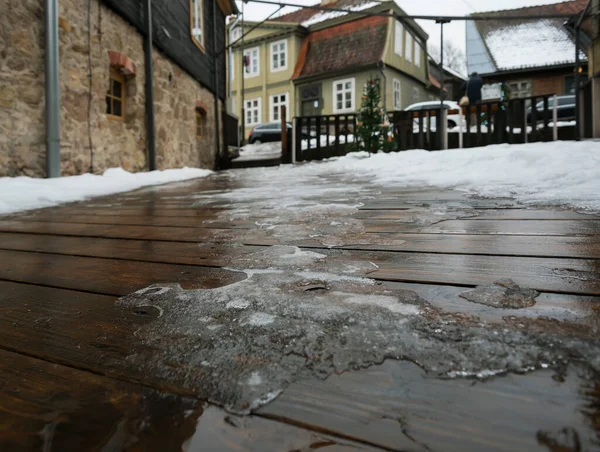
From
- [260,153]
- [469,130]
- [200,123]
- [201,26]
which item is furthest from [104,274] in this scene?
[260,153]

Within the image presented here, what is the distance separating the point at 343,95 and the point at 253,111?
5.44 m

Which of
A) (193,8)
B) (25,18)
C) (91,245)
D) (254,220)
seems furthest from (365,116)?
(91,245)

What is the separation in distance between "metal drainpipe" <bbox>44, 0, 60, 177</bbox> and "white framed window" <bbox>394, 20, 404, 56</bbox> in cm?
1675

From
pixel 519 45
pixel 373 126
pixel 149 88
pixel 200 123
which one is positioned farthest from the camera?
pixel 519 45

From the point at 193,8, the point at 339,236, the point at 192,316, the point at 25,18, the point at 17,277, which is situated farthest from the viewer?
the point at 193,8

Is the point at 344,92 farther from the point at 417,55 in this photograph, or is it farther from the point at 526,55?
the point at 526,55

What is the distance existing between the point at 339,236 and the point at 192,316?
0.81 meters

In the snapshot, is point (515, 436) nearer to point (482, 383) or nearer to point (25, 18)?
point (482, 383)

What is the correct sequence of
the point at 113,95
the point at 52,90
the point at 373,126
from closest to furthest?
the point at 52,90
the point at 113,95
the point at 373,126

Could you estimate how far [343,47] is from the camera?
18.4 metres

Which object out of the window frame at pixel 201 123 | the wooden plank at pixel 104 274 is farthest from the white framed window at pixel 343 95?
the wooden plank at pixel 104 274

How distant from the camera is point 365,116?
25.0 feet

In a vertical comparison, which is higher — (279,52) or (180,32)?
(279,52)

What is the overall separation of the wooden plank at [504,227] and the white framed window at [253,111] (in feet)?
67.6
